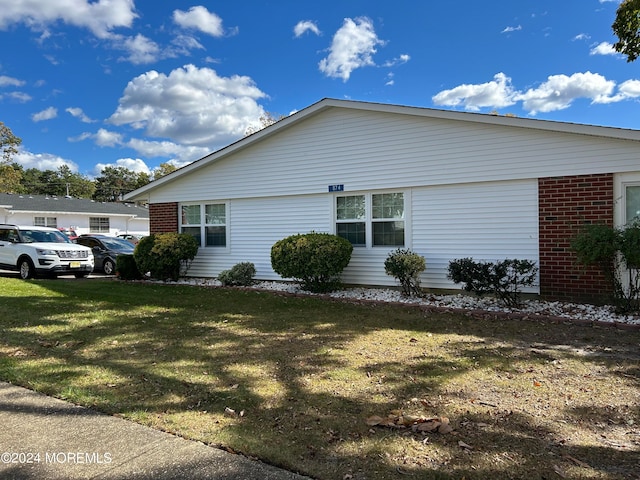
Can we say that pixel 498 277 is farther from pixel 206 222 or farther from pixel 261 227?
pixel 206 222

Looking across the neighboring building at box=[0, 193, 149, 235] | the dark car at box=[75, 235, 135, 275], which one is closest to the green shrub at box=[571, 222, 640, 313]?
the dark car at box=[75, 235, 135, 275]

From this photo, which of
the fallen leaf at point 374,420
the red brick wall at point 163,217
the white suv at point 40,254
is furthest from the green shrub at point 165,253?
the fallen leaf at point 374,420

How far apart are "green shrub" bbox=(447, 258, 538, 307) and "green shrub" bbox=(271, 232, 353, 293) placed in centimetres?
243

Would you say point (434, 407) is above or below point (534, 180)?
below

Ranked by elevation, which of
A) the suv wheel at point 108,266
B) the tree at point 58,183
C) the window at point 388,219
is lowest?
the suv wheel at point 108,266

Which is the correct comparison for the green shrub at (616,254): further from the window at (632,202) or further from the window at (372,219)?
the window at (372,219)

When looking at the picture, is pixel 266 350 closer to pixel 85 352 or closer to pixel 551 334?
pixel 85 352

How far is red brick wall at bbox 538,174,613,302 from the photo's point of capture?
798 centimetres

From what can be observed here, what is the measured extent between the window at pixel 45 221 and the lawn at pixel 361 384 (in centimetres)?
2948

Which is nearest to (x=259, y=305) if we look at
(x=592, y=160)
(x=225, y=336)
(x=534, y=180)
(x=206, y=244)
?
(x=225, y=336)

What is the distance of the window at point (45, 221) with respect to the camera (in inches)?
1299

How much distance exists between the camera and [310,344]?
5840 mm

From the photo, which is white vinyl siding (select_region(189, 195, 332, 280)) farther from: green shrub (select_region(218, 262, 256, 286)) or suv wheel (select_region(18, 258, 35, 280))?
suv wheel (select_region(18, 258, 35, 280))

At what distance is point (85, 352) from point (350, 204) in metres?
6.79
